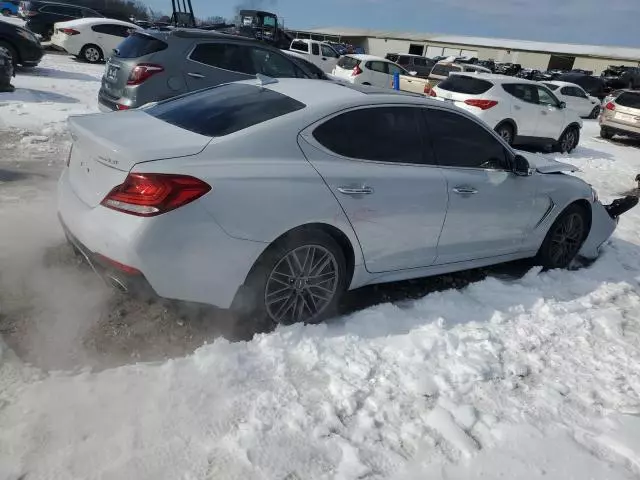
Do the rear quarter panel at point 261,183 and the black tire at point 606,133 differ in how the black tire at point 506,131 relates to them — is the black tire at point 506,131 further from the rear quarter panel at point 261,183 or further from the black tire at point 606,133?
the rear quarter panel at point 261,183

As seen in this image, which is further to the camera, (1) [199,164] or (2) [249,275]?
(2) [249,275]

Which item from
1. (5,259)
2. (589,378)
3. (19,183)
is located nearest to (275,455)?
(589,378)

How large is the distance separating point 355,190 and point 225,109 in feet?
3.41

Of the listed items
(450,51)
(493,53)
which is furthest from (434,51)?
(493,53)

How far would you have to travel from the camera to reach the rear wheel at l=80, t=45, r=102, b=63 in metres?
19.2

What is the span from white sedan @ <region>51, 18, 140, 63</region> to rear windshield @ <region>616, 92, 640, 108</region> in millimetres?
15601

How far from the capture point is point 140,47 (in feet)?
26.7

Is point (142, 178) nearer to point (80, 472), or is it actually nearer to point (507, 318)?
point (80, 472)

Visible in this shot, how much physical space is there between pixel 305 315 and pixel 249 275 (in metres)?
0.60

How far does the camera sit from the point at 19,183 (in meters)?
5.85

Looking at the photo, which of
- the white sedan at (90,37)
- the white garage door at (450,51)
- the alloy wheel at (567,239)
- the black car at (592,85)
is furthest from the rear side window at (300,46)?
the white garage door at (450,51)

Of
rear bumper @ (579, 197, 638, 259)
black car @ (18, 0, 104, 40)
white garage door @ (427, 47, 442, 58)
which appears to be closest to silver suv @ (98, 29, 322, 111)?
rear bumper @ (579, 197, 638, 259)

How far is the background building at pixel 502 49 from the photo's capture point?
179 feet

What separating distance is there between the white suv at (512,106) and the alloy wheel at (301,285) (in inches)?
359
